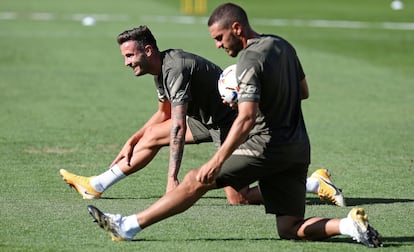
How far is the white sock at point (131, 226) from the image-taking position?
30.0 ft

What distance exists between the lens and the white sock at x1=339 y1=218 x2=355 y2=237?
352 inches

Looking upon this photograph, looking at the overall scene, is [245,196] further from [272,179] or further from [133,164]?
[272,179]

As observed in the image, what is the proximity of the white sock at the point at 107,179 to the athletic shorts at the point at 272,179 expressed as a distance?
2.65 m

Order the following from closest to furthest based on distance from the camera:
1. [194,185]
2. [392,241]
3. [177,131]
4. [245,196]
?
[194,185] → [392,241] → [177,131] → [245,196]

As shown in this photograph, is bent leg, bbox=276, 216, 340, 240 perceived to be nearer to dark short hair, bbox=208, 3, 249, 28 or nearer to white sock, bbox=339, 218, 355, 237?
white sock, bbox=339, 218, 355, 237

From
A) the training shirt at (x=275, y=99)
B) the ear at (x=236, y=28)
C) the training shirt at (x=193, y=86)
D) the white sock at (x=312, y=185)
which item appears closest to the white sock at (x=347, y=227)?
the training shirt at (x=275, y=99)

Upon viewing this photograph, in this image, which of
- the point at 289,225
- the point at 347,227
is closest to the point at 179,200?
the point at 289,225

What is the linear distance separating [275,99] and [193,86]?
76.0 inches

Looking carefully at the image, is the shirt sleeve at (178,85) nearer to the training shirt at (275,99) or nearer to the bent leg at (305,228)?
the training shirt at (275,99)

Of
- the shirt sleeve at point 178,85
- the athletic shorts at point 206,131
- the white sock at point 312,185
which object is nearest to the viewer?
the shirt sleeve at point 178,85

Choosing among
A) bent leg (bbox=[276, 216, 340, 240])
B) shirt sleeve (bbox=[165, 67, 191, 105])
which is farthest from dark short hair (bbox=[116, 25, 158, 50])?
bent leg (bbox=[276, 216, 340, 240])

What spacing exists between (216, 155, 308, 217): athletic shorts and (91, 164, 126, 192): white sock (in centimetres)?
265

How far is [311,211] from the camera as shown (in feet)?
36.2

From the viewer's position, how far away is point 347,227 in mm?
8984
